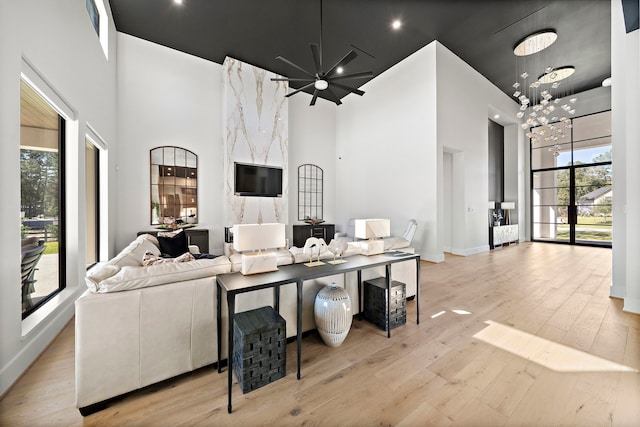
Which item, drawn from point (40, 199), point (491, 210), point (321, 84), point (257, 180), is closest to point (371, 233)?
point (321, 84)

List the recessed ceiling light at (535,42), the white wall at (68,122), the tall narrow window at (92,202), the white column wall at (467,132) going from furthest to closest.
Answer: the white column wall at (467,132) → the recessed ceiling light at (535,42) → the tall narrow window at (92,202) → the white wall at (68,122)

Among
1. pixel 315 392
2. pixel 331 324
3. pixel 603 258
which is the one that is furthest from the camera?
pixel 603 258

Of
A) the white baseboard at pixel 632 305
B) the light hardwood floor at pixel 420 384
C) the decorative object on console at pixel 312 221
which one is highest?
the decorative object on console at pixel 312 221

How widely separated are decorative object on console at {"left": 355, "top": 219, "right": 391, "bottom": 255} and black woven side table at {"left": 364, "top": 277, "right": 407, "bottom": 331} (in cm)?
31

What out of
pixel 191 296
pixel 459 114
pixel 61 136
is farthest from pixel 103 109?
pixel 459 114

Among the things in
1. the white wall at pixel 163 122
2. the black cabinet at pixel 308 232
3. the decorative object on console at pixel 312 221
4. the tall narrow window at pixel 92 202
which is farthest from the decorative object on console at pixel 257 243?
the decorative object on console at pixel 312 221

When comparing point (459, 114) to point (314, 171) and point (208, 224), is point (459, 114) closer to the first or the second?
point (314, 171)

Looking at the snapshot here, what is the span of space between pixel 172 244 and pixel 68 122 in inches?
67.6

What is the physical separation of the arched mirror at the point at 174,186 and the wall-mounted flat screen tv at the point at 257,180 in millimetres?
932

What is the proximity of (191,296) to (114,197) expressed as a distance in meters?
4.04

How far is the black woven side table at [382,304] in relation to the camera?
7.30ft

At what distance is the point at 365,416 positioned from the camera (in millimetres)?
1320

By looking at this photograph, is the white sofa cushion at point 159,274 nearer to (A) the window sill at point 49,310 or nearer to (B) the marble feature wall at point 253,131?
(A) the window sill at point 49,310

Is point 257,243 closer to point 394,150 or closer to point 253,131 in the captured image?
point 253,131
